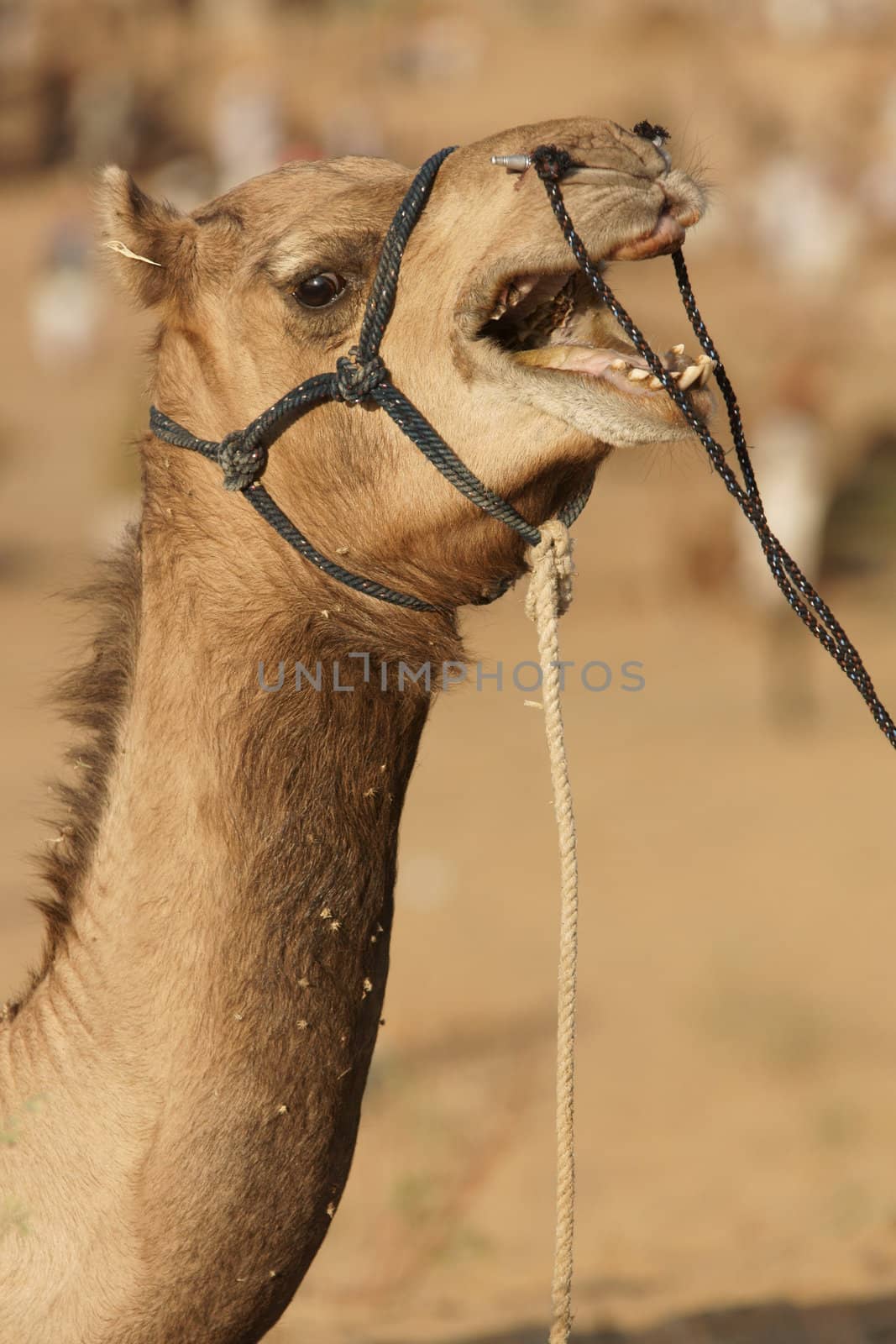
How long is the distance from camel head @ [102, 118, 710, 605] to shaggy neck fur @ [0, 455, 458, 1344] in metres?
0.13

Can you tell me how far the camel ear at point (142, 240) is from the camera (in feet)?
8.96

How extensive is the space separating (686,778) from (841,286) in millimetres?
14836

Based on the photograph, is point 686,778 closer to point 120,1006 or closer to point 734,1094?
point 734,1094

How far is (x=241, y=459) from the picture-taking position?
2.59 meters

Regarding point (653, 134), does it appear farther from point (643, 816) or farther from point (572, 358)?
point (643, 816)

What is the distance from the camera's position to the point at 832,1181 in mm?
6520

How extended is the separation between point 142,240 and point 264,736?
891mm

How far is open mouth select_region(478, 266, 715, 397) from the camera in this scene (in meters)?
2.40

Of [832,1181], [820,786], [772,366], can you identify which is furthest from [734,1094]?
[772,366]

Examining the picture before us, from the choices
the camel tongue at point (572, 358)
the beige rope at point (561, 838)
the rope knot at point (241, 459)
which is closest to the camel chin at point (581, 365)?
the camel tongue at point (572, 358)

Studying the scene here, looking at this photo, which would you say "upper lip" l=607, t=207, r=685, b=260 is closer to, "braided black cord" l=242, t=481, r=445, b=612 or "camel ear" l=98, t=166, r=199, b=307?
"braided black cord" l=242, t=481, r=445, b=612

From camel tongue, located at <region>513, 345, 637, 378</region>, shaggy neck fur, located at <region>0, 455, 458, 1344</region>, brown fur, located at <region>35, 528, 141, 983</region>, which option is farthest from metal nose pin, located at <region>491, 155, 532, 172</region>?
brown fur, located at <region>35, 528, 141, 983</region>

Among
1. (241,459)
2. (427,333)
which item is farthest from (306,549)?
(427,333)

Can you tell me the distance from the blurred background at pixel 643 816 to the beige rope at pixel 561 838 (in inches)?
16.0
